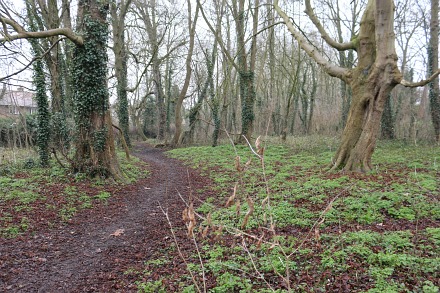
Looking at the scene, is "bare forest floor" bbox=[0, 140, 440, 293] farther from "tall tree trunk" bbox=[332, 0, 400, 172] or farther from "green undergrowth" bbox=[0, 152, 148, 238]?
"tall tree trunk" bbox=[332, 0, 400, 172]

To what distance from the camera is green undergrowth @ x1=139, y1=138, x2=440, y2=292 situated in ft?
12.3

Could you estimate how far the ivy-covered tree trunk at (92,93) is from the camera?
10.1 m

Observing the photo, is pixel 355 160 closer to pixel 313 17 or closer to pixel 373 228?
pixel 373 228

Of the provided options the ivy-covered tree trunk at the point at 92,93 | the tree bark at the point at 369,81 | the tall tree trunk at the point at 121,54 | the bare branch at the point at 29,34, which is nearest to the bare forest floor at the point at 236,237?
the tree bark at the point at 369,81

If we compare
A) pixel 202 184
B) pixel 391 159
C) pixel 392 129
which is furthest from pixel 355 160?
pixel 392 129

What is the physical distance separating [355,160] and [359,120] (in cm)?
121

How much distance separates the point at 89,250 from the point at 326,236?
4.22 m

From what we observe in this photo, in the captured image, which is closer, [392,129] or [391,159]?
[391,159]

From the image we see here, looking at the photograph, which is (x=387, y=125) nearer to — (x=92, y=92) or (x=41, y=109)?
(x=92, y=92)

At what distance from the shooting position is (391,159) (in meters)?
11.2

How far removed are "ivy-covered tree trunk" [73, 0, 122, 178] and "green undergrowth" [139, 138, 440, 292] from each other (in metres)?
3.64

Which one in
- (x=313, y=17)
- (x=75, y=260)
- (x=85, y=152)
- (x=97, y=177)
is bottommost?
(x=75, y=260)

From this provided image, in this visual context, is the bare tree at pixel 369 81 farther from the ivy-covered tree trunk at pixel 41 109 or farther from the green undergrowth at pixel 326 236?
the ivy-covered tree trunk at pixel 41 109

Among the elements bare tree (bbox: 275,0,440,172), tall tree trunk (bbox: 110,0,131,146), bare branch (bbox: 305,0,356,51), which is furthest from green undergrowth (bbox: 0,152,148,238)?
tall tree trunk (bbox: 110,0,131,146)
